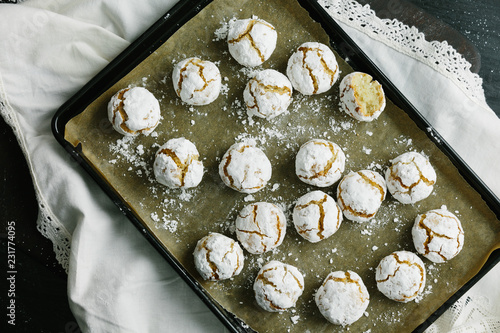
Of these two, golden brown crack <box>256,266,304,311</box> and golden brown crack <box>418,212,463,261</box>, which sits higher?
golden brown crack <box>418,212,463,261</box>

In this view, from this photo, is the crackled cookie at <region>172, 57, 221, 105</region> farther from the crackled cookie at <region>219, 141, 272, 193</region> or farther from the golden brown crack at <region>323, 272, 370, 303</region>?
the golden brown crack at <region>323, 272, 370, 303</region>

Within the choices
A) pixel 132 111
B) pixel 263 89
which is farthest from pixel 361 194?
pixel 132 111

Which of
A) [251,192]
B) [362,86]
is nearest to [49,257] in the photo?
[251,192]

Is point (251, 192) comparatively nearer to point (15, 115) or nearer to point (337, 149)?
point (337, 149)

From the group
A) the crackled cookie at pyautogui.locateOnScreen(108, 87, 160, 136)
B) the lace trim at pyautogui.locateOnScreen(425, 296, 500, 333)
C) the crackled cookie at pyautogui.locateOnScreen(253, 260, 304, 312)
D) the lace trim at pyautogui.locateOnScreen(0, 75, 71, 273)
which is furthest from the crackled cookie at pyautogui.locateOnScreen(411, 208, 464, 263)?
the lace trim at pyautogui.locateOnScreen(0, 75, 71, 273)

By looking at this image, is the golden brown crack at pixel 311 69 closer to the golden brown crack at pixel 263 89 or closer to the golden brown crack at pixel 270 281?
the golden brown crack at pixel 263 89

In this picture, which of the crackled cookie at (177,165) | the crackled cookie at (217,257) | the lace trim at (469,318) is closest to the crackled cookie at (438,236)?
the lace trim at (469,318)

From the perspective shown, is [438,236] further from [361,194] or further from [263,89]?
[263,89]
